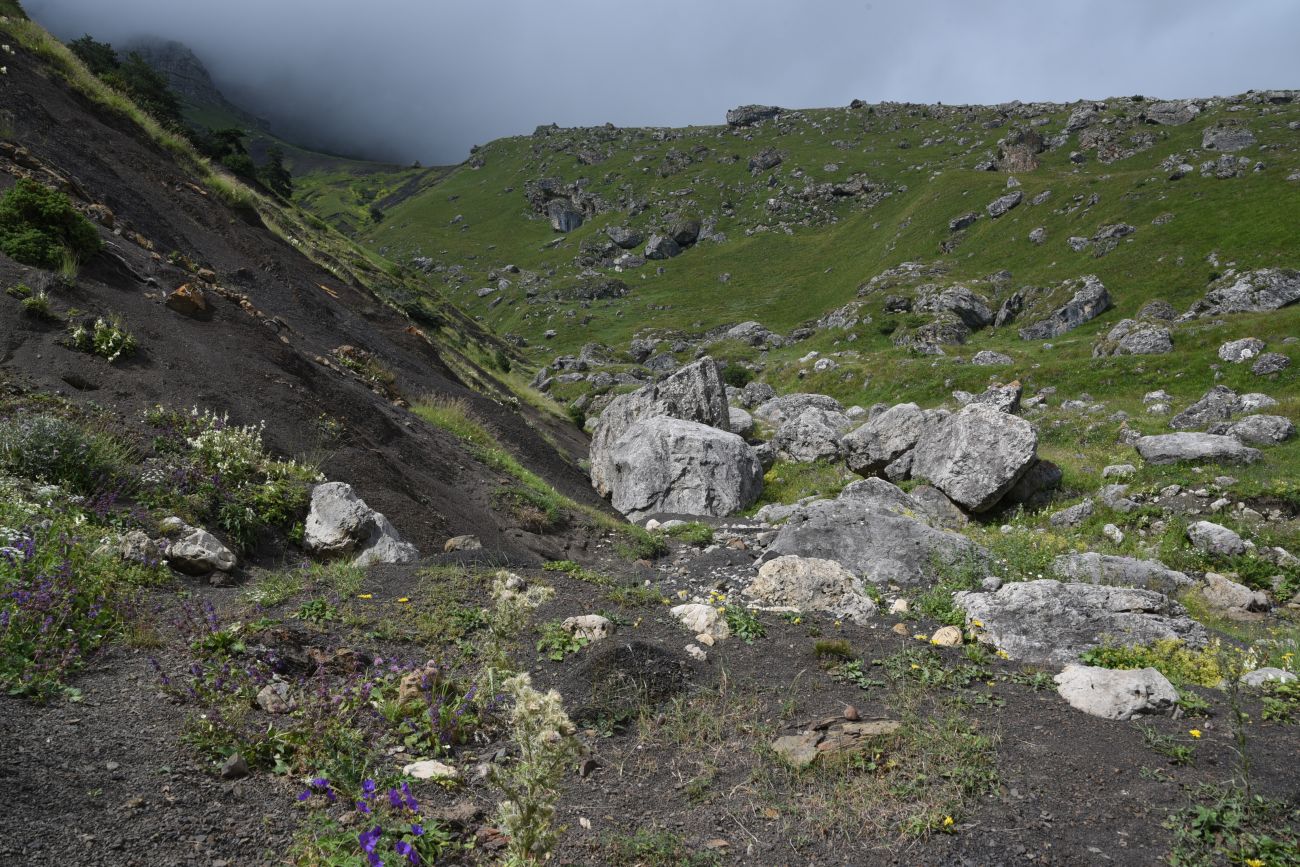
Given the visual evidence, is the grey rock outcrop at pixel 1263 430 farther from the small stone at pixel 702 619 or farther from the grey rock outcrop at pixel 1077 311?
the grey rock outcrop at pixel 1077 311

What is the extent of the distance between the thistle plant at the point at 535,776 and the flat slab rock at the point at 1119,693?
223 inches

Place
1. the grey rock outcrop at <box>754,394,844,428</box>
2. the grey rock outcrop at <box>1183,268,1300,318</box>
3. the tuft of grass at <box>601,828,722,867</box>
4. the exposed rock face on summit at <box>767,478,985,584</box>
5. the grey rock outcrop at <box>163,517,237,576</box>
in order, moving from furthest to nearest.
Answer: the grey rock outcrop at <box>1183,268,1300,318</box>
the grey rock outcrop at <box>754,394,844,428</box>
the exposed rock face on summit at <box>767,478,985,584</box>
the grey rock outcrop at <box>163,517,237,576</box>
the tuft of grass at <box>601,828,722,867</box>

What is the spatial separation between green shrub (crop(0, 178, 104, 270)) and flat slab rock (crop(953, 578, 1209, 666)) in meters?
18.3

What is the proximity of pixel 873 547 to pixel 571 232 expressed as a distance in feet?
539

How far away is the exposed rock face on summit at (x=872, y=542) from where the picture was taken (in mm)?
12078

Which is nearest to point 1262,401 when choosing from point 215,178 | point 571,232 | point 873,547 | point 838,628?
point 873,547

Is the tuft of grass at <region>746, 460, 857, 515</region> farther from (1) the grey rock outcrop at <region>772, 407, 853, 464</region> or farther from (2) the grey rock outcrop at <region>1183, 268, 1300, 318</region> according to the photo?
(2) the grey rock outcrop at <region>1183, 268, 1300, 318</region>

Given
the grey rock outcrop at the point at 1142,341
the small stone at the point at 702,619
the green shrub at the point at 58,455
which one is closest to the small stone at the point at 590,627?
the small stone at the point at 702,619

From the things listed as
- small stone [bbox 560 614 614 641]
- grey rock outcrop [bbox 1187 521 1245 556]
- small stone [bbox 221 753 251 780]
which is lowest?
small stone [bbox 221 753 251 780]

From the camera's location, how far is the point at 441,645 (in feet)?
23.9

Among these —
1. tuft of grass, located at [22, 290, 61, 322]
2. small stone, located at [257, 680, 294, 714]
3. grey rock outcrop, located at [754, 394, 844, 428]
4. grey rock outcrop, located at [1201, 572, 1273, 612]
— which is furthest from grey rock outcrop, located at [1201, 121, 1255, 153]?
tuft of grass, located at [22, 290, 61, 322]

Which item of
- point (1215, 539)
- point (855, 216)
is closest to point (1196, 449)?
point (1215, 539)

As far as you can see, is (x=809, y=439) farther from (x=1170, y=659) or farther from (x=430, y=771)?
(x=430, y=771)

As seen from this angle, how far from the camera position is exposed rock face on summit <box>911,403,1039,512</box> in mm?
17938
